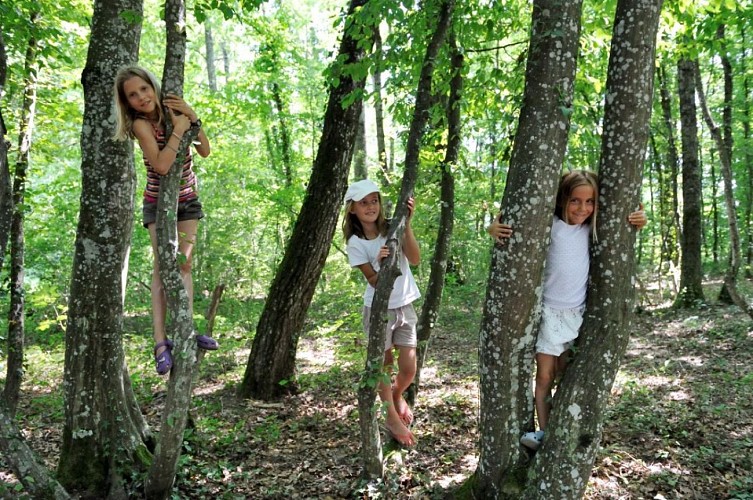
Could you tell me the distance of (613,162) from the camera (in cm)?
295

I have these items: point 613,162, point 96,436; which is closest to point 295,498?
point 96,436

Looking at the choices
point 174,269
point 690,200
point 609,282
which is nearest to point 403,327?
point 609,282

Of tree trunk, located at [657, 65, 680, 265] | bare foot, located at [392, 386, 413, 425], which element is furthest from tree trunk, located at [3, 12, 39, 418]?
tree trunk, located at [657, 65, 680, 265]

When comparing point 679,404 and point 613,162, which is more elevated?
point 613,162

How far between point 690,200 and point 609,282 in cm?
928

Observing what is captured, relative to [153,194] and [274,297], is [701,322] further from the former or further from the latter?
[153,194]

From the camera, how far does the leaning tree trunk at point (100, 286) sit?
3580 millimetres

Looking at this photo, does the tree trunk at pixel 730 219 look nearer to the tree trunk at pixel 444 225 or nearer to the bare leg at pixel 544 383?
the tree trunk at pixel 444 225

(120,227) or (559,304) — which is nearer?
(559,304)

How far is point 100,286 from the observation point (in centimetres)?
368

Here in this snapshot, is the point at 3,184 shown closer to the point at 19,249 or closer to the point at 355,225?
the point at 355,225

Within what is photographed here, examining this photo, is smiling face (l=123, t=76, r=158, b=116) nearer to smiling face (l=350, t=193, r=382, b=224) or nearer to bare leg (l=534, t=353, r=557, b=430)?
smiling face (l=350, t=193, r=382, b=224)

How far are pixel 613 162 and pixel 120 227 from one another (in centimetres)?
358

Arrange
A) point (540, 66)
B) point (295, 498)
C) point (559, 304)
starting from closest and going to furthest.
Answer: point (540, 66) → point (559, 304) → point (295, 498)
